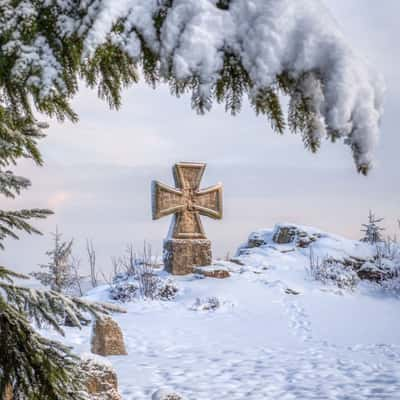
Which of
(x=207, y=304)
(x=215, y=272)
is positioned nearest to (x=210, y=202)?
(x=215, y=272)

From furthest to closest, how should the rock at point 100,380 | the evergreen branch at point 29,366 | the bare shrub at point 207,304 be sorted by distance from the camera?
the bare shrub at point 207,304
the rock at point 100,380
the evergreen branch at point 29,366

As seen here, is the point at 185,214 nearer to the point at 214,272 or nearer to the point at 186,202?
the point at 186,202

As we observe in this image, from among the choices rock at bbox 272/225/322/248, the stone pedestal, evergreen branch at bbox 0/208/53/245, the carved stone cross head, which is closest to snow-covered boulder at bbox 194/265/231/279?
Result: the stone pedestal

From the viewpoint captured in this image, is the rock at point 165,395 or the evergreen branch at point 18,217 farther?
the rock at point 165,395

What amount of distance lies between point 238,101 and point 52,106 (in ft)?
2.64

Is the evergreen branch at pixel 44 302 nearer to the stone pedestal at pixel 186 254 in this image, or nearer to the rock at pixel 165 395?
the rock at pixel 165 395

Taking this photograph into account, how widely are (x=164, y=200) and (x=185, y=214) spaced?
730 millimetres

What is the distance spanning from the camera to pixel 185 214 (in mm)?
12914

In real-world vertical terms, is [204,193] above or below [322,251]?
above

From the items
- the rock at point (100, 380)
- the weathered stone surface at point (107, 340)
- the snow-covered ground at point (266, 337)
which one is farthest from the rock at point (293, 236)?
the rock at point (100, 380)

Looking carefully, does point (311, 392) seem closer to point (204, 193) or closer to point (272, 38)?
point (272, 38)

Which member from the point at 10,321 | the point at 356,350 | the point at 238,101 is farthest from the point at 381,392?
the point at 238,101

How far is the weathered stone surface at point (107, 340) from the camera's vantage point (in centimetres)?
630

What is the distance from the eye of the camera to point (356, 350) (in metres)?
7.07
